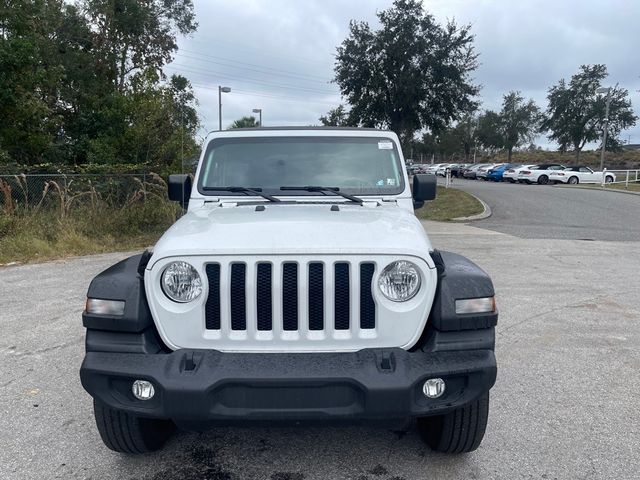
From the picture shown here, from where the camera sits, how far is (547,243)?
11258mm

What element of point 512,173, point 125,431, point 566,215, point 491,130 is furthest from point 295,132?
point 491,130

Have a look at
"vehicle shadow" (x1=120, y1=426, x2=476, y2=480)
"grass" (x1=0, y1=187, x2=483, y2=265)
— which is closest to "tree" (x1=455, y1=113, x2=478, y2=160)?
"grass" (x1=0, y1=187, x2=483, y2=265)

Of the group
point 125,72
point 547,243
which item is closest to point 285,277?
point 547,243

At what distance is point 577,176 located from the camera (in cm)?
3269

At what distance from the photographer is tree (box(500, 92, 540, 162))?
60.1m

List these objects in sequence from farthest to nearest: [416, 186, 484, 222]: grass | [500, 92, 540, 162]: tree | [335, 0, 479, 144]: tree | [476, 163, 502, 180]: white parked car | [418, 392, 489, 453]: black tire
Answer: [500, 92, 540, 162]: tree → [476, 163, 502, 180]: white parked car → [335, 0, 479, 144]: tree → [416, 186, 484, 222]: grass → [418, 392, 489, 453]: black tire

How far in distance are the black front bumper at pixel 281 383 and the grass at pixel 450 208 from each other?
46.1ft

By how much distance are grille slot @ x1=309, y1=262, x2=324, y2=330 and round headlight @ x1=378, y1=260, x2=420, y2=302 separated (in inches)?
11.2

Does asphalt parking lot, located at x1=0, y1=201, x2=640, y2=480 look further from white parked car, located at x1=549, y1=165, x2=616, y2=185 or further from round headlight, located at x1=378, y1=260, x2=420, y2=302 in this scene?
white parked car, located at x1=549, y1=165, x2=616, y2=185

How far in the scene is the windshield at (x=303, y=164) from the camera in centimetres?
399

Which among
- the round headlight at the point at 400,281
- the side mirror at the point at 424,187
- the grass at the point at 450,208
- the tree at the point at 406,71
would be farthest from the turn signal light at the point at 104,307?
the tree at the point at 406,71

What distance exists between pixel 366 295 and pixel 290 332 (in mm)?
408

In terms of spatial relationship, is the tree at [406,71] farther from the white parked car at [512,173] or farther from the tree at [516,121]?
the tree at [516,121]

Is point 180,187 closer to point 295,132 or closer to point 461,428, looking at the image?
point 295,132
